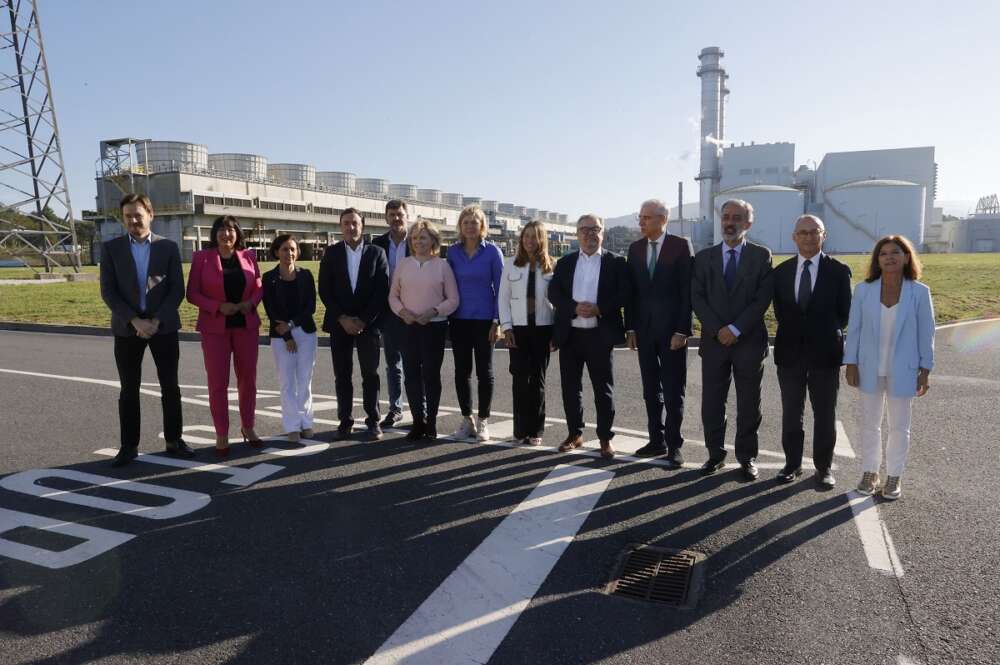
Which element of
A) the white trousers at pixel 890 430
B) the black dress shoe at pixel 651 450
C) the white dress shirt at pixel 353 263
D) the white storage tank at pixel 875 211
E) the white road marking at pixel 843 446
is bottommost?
the white road marking at pixel 843 446

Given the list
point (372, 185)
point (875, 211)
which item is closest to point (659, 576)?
point (875, 211)

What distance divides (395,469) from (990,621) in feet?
12.3

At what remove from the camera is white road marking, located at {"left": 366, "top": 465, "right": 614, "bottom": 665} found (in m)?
2.79

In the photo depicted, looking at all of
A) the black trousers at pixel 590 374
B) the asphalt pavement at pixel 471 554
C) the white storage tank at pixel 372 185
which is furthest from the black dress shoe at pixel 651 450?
the white storage tank at pixel 372 185

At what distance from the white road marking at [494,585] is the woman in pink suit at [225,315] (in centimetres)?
279

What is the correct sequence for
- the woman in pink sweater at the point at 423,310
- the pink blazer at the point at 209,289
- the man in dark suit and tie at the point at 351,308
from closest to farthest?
1. the pink blazer at the point at 209,289
2. the woman in pink sweater at the point at 423,310
3. the man in dark suit and tie at the point at 351,308

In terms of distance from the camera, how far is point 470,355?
616cm

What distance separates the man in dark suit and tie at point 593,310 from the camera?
216 inches

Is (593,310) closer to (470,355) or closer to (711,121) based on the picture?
(470,355)

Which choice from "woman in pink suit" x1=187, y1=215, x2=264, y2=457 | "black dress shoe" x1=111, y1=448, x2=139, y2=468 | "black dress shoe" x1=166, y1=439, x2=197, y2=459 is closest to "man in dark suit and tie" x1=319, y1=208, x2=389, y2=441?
"woman in pink suit" x1=187, y1=215, x2=264, y2=457

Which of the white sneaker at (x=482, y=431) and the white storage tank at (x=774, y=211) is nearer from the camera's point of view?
the white sneaker at (x=482, y=431)

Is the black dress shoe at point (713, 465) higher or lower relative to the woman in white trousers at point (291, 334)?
lower

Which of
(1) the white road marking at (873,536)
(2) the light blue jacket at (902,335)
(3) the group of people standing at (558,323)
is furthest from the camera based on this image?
(3) the group of people standing at (558,323)

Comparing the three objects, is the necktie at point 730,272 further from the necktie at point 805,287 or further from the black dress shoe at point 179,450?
the black dress shoe at point 179,450
